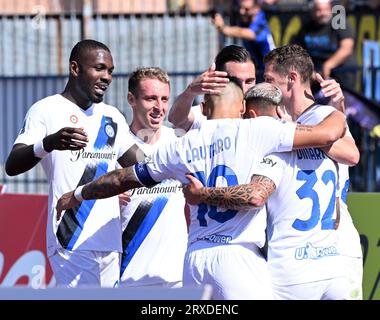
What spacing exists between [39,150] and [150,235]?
1.35 meters

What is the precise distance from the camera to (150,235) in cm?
854

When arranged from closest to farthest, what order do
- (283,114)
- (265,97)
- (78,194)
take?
1. (265,97)
2. (78,194)
3. (283,114)

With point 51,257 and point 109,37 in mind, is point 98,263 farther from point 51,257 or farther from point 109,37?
point 109,37

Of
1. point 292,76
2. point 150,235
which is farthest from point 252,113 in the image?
point 150,235

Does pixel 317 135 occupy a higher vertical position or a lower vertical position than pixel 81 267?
higher

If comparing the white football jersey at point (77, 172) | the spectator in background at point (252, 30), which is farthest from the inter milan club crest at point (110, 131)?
the spectator in background at point (252, 30)

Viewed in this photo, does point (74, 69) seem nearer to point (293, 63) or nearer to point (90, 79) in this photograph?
point (90, 79)

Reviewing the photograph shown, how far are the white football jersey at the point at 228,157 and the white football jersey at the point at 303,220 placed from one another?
0.60 ft

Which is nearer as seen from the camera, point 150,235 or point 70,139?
point 70,139

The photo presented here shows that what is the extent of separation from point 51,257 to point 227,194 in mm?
2238

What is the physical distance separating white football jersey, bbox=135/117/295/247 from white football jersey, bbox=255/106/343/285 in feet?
0.60
